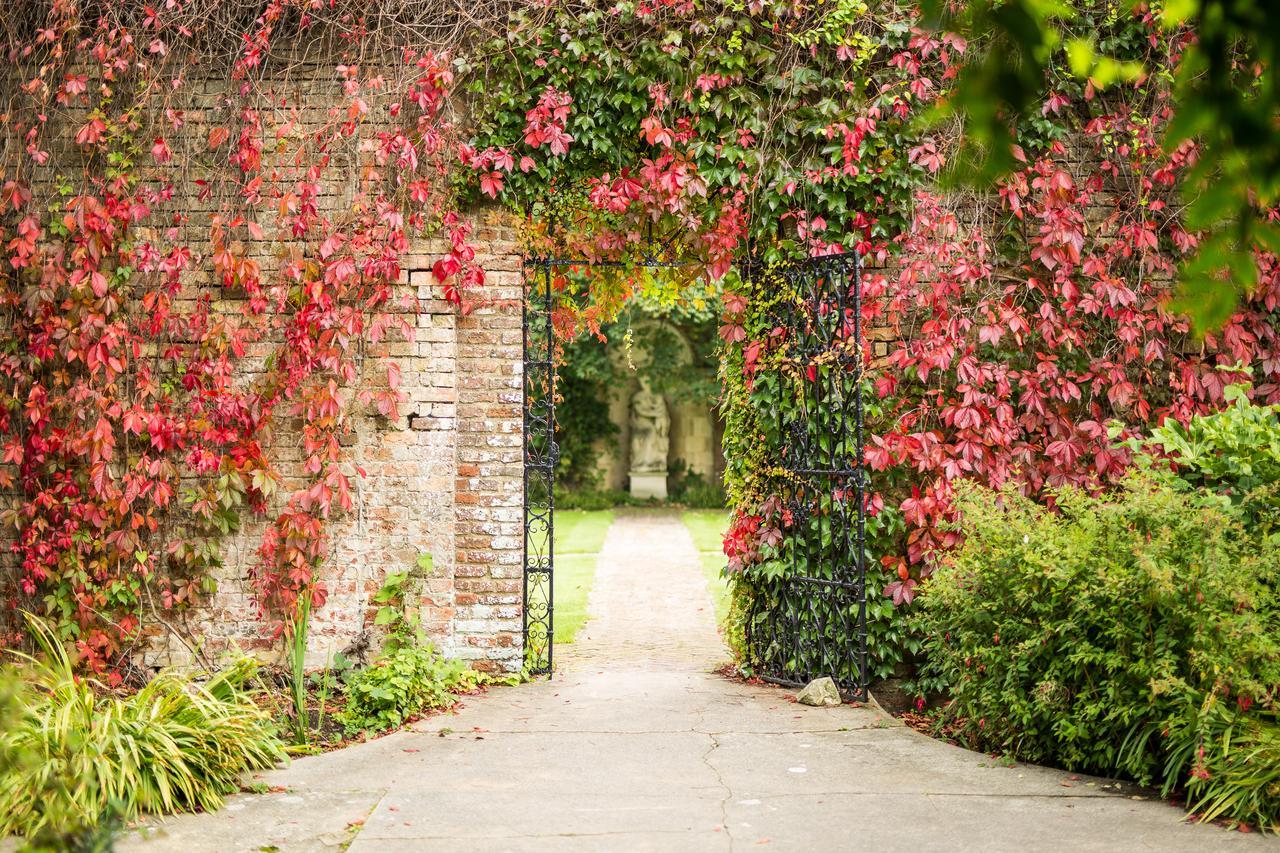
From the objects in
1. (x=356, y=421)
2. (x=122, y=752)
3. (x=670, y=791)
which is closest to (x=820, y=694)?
(x=670, y=791)

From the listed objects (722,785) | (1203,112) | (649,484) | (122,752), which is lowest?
(722,785)

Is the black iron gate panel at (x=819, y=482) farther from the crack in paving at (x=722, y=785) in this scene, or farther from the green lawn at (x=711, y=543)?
the green lawn at (x=711, y=543)

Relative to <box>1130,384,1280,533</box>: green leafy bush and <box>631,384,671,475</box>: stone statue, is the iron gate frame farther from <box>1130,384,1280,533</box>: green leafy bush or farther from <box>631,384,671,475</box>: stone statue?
<box>631,384,671,475</box>: stone statue

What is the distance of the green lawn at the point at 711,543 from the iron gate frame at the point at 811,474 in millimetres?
1693

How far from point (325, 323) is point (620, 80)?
84.9 inches

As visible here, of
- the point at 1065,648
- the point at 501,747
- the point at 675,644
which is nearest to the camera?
the point at 1065,648

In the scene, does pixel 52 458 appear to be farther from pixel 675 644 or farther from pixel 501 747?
pixel 675 644

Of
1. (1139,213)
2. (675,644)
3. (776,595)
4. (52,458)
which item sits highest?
(1139,213)

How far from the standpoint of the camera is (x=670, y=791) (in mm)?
4461

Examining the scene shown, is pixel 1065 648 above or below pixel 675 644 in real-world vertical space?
above

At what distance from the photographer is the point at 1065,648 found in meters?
4.71

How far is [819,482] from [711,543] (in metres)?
8.89

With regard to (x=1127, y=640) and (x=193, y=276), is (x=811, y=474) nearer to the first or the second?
(x=1127, y=640)

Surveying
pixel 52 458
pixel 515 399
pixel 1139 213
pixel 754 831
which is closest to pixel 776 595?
pixel 515 399
